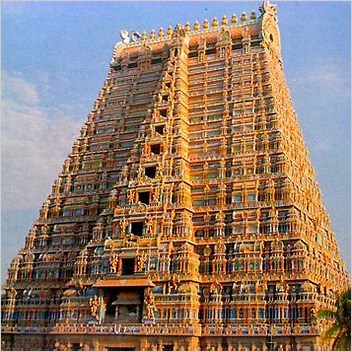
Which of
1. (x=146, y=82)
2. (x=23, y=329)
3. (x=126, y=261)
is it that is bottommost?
(x=23, y=329)

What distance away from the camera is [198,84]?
47594 millimetres

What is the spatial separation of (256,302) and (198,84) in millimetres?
20344

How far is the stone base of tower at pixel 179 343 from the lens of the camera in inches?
1313

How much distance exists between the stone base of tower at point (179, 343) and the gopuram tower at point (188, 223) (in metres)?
0.08

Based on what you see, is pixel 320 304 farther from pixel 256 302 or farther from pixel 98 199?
pixel 98 199

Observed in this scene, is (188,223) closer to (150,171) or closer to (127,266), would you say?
(127,266)

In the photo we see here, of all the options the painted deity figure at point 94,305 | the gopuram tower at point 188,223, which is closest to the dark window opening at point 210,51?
the gopuram tower at point 188,223

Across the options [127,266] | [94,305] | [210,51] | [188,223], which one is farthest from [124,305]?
[210,51]

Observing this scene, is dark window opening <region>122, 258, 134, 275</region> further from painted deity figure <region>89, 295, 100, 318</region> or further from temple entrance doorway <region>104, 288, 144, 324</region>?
painted deity figure <region>89, 295, 100, 318</region>

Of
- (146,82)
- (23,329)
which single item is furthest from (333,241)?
(23,329)

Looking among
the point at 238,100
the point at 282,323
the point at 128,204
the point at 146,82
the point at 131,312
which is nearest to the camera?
the point at 282,323

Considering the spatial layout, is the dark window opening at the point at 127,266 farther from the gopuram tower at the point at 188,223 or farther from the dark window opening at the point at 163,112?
the dark window opening at the point at 163,112

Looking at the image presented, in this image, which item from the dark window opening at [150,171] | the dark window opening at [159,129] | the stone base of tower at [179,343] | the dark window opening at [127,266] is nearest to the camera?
the stone base of tower at [179,343]

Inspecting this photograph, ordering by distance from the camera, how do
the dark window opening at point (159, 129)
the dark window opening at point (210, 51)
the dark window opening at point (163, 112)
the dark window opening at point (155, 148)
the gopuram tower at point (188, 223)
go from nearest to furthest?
the gopuram tower at point (188, 223), the dark window opening at point (155, 148), the dark window opening at point (159, 129), the dark window opening at point (163, 112), the dark window opening at point (210, 51)
